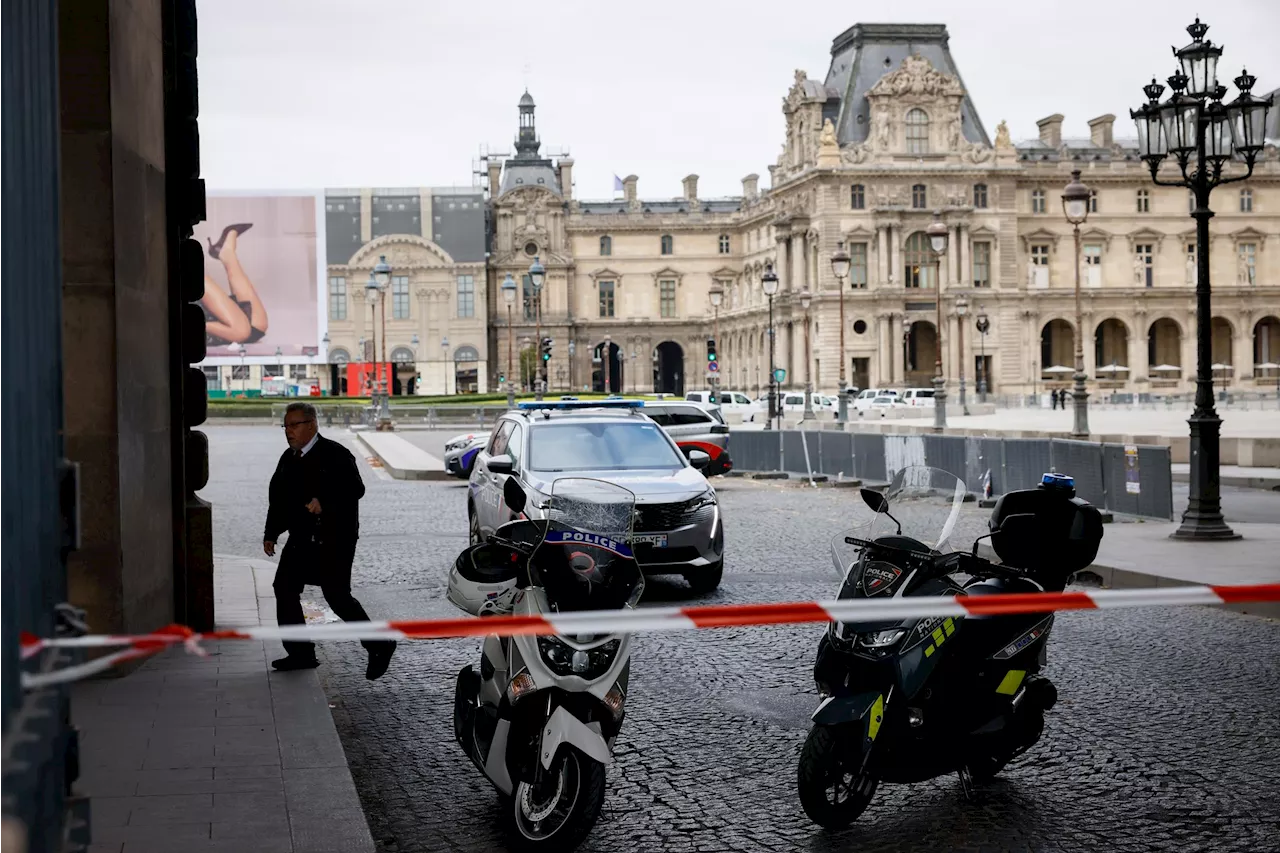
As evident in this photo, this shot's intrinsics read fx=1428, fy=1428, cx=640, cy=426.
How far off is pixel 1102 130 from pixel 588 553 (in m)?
98.5

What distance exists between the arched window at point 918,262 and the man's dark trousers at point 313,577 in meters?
75.7

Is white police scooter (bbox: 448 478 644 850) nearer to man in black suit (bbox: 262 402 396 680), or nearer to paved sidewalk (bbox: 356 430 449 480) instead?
man in black suit (bbox: 262 402 396 680)

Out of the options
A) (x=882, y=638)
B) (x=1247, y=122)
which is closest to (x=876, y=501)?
(x=882, y=638)

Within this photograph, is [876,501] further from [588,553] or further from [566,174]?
[566,174]

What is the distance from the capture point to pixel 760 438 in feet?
93.5

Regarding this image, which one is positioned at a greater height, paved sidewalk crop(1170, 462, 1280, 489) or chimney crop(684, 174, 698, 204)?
chimney crop(684, 174, 698, 204)

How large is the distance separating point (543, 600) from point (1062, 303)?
8496 cm

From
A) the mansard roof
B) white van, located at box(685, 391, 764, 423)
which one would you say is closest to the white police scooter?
white van, located at box(685, 391, 764, 423)

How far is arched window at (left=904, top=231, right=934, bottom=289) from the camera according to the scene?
81062 millimetres

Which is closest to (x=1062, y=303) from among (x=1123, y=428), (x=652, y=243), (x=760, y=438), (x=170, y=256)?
(x=652, y=243)

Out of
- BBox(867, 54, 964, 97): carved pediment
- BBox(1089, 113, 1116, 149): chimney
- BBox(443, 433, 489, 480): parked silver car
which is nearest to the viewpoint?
BBox(443, 433, 489, 480): parked silver car

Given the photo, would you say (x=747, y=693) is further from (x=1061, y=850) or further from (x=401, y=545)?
Answer: (x=401, y=545)

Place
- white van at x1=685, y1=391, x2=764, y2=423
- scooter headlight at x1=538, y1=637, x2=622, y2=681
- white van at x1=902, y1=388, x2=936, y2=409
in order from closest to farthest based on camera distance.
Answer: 1. scooter headlight at x1=538, y1=637, x2=622, y2=681
2. white van at x1=685, y1=391, x2=764, y2=423
3. white van at x1=902, y1=388, x2=936, y2=409

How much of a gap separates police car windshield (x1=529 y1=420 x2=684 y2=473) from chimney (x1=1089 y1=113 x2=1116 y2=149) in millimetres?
89692
